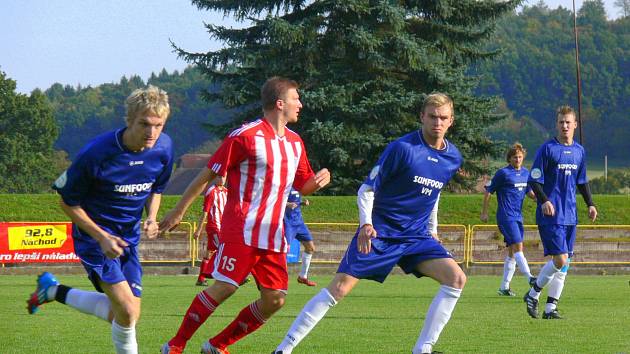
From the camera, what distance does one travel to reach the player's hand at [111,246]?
22.2 feet

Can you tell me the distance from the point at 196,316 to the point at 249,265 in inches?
21.1

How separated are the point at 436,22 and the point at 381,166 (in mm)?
31815

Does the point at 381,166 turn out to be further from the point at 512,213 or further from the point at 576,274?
the point at 576,274

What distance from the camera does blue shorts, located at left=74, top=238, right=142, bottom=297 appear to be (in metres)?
7.17

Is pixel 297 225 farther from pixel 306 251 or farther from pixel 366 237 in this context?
pixel 366 237

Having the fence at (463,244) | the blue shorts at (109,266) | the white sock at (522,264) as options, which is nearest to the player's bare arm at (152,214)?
the blue shorts at (109,266)

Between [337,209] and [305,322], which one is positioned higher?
[305,322]

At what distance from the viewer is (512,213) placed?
1781 centimetres

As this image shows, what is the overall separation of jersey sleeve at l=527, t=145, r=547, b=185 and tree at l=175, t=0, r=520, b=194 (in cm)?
2234

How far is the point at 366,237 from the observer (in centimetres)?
786

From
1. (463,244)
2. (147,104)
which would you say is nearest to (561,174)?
(147,104)

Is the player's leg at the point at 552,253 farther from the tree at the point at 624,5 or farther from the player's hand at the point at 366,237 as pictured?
the tree at the point at 624,5

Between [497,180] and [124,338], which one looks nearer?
[124,338]

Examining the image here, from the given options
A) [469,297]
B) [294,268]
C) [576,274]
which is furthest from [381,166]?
[576,274]
